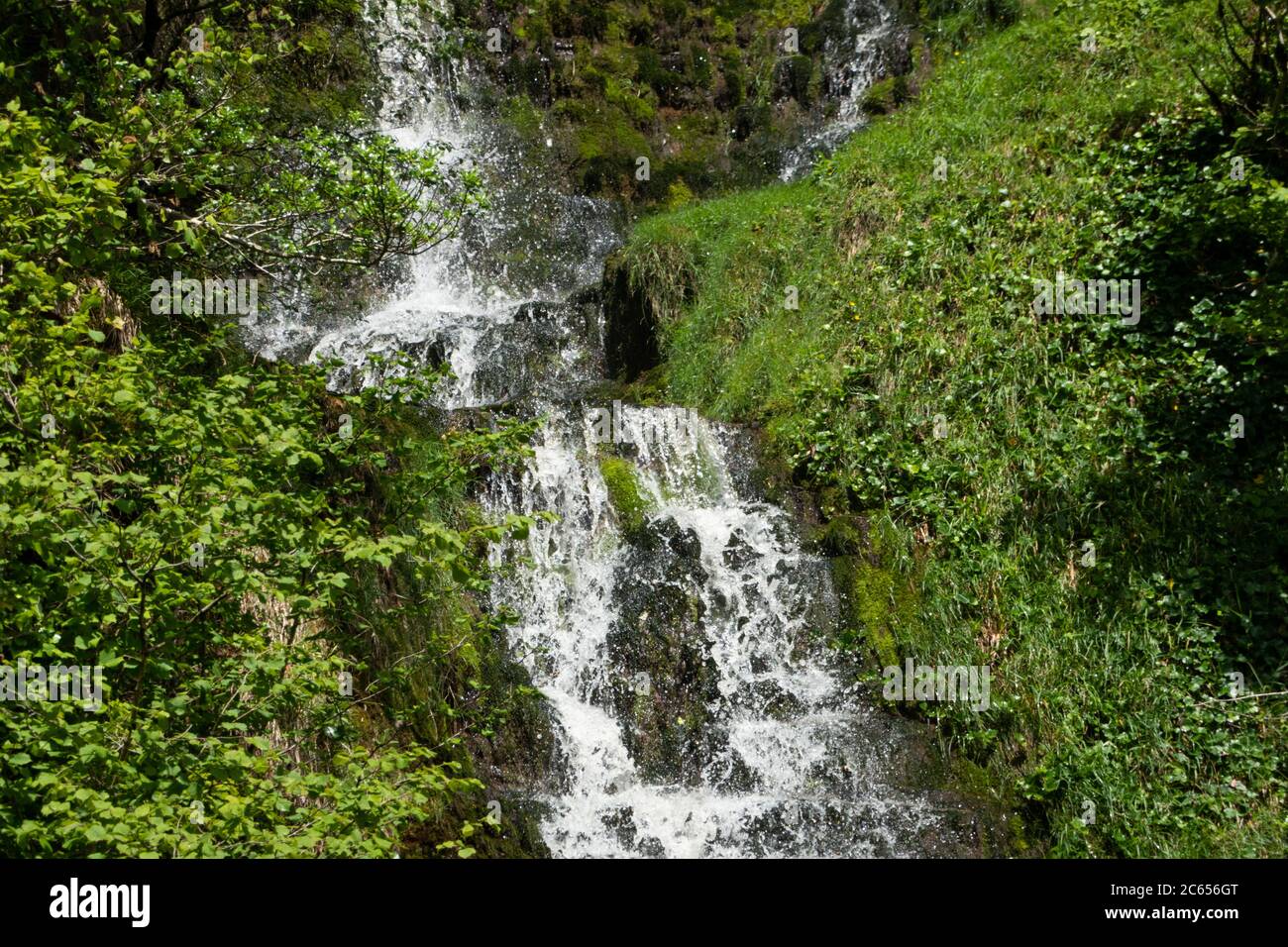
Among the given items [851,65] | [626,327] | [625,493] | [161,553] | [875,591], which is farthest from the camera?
[851,65]

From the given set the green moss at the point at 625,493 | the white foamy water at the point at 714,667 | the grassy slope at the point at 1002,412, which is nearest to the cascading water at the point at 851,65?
the grassy slope at the point at 1002,412

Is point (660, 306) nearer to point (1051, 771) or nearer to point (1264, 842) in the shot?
point (1051, 771)

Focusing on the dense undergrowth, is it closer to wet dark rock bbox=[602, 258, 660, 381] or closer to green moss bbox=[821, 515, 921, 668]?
green moss bbox=[821, 515, 921, 668]

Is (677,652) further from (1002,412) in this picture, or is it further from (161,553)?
(161,553)

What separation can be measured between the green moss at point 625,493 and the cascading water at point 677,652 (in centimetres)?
2

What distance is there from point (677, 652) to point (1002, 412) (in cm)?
351

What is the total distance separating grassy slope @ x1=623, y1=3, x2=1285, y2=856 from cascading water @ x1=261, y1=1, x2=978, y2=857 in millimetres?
624

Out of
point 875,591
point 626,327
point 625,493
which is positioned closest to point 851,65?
point 626,327

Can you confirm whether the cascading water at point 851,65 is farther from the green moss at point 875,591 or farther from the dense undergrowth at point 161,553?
the dense undergrowth at point 161,553

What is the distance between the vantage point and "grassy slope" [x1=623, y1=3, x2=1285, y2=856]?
20.6ft

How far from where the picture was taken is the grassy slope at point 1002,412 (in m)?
6.27

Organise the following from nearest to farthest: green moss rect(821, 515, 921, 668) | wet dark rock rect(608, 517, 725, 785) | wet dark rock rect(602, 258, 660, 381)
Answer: wet dark rock rect(608, 517, 725, 785) < green moss rect(821, 515, 921, 668) < wet dark rock rect(602, 258, 660, 381)

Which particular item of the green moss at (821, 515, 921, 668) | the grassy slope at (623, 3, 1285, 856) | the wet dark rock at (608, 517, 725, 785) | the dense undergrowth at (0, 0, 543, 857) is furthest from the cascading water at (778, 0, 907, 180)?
the dense undergrowth at (0, 0, 543, 857)

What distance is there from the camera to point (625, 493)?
9.08m
